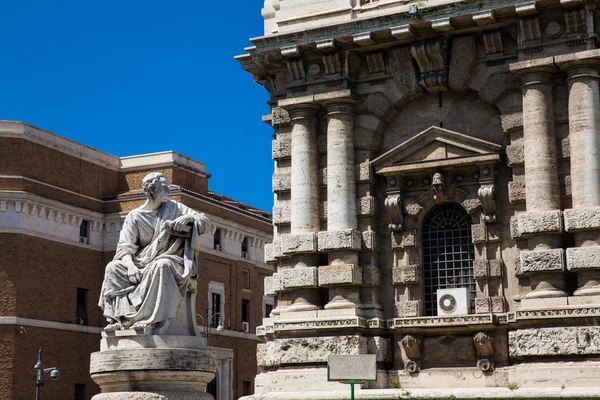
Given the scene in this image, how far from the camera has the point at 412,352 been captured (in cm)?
2216

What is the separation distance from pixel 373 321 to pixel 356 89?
5.69 metres

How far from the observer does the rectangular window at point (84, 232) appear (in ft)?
167

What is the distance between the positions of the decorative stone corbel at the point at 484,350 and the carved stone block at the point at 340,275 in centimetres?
300

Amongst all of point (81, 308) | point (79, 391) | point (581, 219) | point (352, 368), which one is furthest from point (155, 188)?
point (81, 308)

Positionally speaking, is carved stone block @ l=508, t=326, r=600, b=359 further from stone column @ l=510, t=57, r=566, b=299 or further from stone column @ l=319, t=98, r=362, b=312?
stone column @ l=319, t=98, r=362, b=312

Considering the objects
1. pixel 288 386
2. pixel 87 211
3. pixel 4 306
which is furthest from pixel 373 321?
pixel 87 211

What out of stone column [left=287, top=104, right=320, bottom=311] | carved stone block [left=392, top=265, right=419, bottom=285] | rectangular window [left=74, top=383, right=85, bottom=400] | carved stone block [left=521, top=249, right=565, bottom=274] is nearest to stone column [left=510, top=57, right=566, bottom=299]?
carved stone block [left=521, top=249, right=565, bottom=274]

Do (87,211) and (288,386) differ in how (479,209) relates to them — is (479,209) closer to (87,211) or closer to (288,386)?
(288,386)

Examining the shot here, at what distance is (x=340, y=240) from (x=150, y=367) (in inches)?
340

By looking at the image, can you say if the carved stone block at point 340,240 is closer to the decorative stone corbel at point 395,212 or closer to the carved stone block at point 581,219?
the decorative stone corbel at point 395,212

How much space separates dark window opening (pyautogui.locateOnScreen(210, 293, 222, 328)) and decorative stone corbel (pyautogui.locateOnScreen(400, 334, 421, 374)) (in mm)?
31970

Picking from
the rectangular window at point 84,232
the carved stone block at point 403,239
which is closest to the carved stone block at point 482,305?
the carved stone block at point 403,239

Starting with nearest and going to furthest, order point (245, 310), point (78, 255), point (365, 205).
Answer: point (365, 205) < point (78, 255) < point (245, 310)

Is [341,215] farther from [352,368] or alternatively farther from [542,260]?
[352,368]
